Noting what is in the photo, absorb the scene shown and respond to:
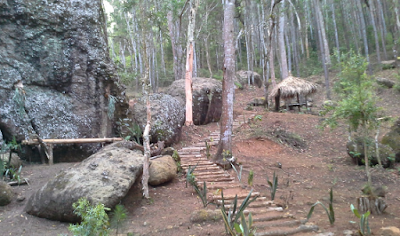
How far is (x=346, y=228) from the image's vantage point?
3.78 m

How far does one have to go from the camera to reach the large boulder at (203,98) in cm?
1227

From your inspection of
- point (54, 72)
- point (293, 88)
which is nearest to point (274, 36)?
point (293, 88)

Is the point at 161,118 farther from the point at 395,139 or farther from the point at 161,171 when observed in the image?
the point at 395,139

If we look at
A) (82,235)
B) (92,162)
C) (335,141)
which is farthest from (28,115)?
(335,141)

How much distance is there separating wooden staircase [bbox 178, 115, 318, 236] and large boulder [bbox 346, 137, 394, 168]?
388 centimetres

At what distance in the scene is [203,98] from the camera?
1249 cm

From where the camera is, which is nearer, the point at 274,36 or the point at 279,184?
the point at 279,184

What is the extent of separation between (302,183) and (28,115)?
6838 mm

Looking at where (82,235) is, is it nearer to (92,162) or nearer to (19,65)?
(92,162)

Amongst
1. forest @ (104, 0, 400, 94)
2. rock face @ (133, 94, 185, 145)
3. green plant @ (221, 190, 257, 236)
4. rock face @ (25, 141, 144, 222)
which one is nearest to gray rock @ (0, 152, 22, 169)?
rock face @ (25, 141, 144, 222)

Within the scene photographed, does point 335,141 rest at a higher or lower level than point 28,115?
lower

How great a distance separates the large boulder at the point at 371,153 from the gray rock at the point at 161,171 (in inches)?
195

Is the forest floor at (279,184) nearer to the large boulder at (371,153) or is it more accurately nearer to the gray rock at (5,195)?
the gray rock at (5,195)

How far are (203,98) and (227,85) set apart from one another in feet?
18.5
